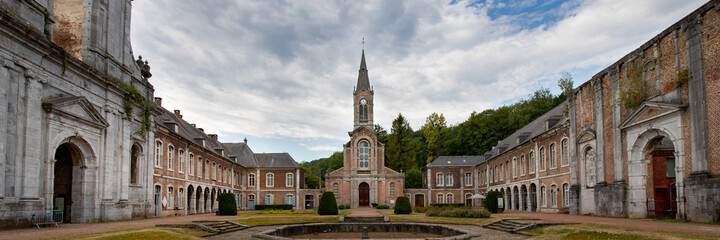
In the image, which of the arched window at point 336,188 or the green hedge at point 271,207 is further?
the arched window at point 336,188

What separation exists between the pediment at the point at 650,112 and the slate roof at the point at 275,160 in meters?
37.6

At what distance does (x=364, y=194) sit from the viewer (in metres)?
53.1

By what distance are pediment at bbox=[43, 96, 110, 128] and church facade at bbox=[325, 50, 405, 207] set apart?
34.3 meters

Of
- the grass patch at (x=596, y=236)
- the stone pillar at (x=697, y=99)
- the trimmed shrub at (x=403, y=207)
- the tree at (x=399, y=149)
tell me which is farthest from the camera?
the tree at (x=399, y=149)

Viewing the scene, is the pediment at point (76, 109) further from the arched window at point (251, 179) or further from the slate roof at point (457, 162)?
the slate roof at point (457, 162)

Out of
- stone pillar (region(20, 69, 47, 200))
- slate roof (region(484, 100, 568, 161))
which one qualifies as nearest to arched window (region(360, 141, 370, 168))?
slate roof (region(484, 100, 568, 161))

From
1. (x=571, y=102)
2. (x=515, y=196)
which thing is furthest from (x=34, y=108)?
(x=515, y=196)

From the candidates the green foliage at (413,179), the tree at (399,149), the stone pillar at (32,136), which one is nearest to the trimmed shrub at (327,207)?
the stone pillar at (32,136)

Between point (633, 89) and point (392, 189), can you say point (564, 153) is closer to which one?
point (633, 89)

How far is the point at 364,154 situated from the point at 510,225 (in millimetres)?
36187

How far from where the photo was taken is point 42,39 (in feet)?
51.7

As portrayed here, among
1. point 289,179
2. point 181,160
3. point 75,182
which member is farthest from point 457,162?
point 75,182

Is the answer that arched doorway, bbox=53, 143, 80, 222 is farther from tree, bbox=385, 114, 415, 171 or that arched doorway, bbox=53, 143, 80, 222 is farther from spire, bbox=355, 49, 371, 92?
tree, bbox=385, 114, 415, 171

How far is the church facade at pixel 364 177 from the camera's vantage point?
52531 millimetres
